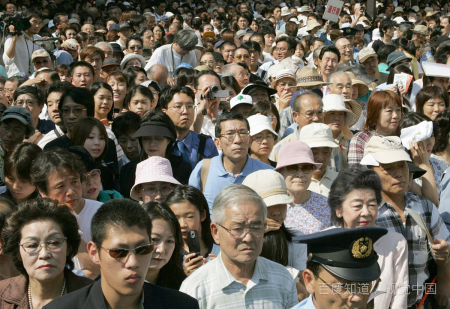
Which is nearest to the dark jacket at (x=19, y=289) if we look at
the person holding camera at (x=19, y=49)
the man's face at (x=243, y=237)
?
the man's face at (x=243, y=237)

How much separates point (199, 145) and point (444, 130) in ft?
7.14

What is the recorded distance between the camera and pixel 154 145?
5012mm

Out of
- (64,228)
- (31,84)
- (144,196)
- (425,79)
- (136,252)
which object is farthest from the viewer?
(425,79)

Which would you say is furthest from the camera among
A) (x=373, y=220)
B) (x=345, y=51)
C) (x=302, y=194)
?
(x=345, y=51)

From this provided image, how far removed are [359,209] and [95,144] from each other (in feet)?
7.28

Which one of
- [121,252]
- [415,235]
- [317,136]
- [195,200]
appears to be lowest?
[415,235]

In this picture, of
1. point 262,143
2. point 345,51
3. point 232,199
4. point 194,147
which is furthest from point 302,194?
point 345,51

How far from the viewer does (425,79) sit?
25.0ft

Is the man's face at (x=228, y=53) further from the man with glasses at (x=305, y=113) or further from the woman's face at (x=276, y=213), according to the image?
the woman's face at (x=276, y=213)

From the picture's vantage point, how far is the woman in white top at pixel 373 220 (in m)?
3.40

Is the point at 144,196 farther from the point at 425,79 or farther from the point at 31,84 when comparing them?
the point at 425,79

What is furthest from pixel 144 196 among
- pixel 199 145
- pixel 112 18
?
pixel 112 18

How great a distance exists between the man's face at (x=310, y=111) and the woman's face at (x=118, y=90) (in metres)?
2.05

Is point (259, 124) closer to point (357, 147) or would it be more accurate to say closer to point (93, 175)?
point (357, 147)
